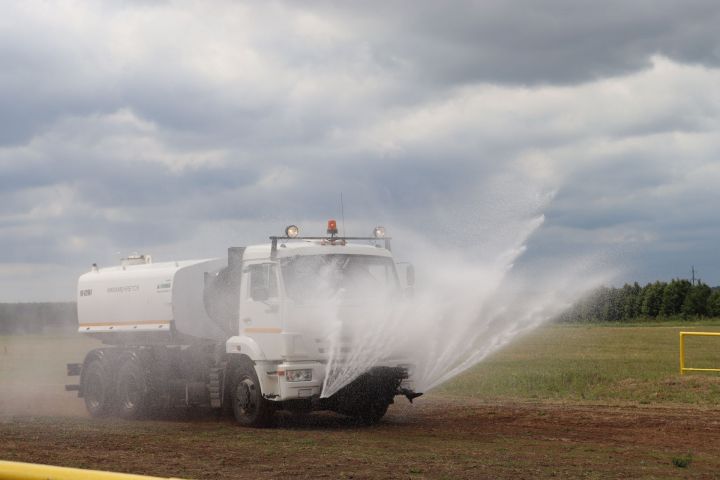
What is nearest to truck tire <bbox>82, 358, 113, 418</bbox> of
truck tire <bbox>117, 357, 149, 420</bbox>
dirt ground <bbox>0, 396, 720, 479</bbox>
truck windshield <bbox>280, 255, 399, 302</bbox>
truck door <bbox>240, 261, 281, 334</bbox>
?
truck tire <bbox>117, 357, 149, 420</bbox>

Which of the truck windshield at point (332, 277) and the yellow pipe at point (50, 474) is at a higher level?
the truck windshield at point (332, 277)

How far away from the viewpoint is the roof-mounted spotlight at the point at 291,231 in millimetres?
16516

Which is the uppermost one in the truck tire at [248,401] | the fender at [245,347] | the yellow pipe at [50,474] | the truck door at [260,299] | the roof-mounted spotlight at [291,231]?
the roof-mounted spotlight at [291,231]

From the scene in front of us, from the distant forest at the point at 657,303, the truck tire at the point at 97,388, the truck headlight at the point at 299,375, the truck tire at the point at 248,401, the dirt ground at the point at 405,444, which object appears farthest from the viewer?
the distant forest at the point at 657,303

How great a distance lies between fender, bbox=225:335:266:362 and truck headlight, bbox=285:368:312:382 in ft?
2.38

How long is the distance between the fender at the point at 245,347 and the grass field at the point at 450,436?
128 centimetres

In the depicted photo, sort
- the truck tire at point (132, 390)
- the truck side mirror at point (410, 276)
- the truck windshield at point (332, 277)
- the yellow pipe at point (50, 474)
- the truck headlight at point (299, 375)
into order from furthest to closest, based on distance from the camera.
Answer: the truck tire at point (132, 390) → the truck side mirror at point (410, 276) → the truck windshield at point (332, 277) → the truck headlight at point (299, 375) → the yellow pipe at point (50, 474)

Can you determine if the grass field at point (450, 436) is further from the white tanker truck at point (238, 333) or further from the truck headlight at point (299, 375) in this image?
the truck headlight at point (299, 375)

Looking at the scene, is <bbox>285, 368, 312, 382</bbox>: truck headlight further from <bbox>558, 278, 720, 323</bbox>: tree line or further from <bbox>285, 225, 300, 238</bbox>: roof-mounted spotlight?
<bbox>558, 278, 720, 323</bbox>: tree line

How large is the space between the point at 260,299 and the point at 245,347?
0.98 meters

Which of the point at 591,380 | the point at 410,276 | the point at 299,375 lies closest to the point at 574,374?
the point at 591,380

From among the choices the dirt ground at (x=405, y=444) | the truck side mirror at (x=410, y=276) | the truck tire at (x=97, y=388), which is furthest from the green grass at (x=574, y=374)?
the truck side mirror at (x=410, y=276)

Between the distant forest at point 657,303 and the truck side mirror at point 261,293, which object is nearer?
the truck side mirror at point 261,293

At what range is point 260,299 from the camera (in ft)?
52.6
